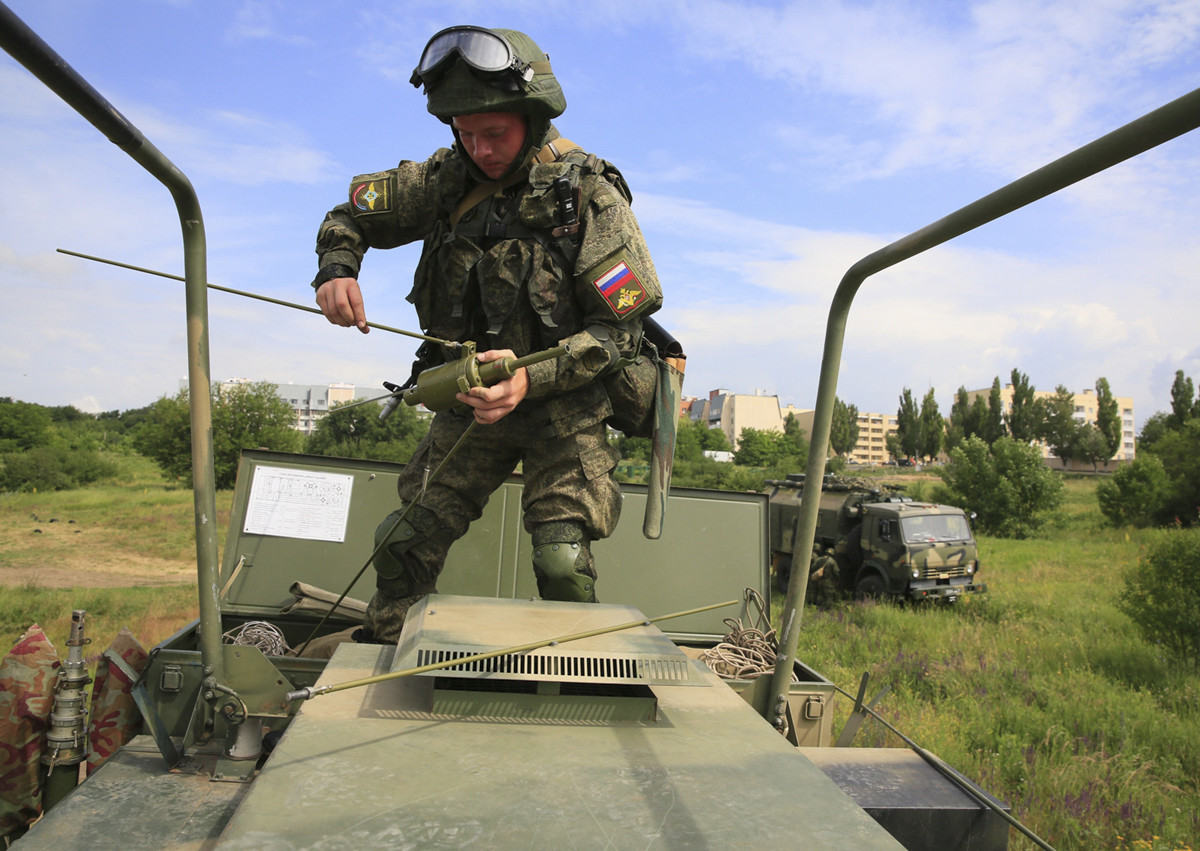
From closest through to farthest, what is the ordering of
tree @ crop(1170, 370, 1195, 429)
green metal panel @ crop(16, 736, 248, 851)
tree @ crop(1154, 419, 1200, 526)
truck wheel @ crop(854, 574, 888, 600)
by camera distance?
green metal panel @ crop(16, 736, 248, 851) < truck wheel @ crop(854, 574, 888, 600) < tree @ crop(1154, 419, 1200, 526) < tree @ crop(1170, 370, 1195, 429)

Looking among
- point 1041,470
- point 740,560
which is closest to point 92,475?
point 1041,470

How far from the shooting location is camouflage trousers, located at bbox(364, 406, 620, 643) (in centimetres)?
262

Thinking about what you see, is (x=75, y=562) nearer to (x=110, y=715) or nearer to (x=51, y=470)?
(x=110, y=715)

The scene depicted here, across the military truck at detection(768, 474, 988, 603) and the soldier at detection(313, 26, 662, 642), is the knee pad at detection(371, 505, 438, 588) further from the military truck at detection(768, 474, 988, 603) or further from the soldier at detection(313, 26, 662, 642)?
the military truck at detection(768, 474, 988, 603)

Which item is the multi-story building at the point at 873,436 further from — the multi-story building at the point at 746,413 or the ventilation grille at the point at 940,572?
the ventilation grille at the point at 940,572

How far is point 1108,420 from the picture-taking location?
5559cm

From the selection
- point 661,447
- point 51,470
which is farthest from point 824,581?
point 51,470

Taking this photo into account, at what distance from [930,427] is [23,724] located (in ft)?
218

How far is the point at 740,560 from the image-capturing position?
4.21 meters

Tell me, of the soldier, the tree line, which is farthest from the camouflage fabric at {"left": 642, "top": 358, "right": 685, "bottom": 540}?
the tree line

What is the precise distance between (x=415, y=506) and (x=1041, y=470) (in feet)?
79.7

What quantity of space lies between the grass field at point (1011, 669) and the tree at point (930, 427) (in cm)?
4628

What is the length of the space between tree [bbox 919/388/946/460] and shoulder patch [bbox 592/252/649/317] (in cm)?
6502

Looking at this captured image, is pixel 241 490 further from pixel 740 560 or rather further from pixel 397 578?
pixel 740 560
